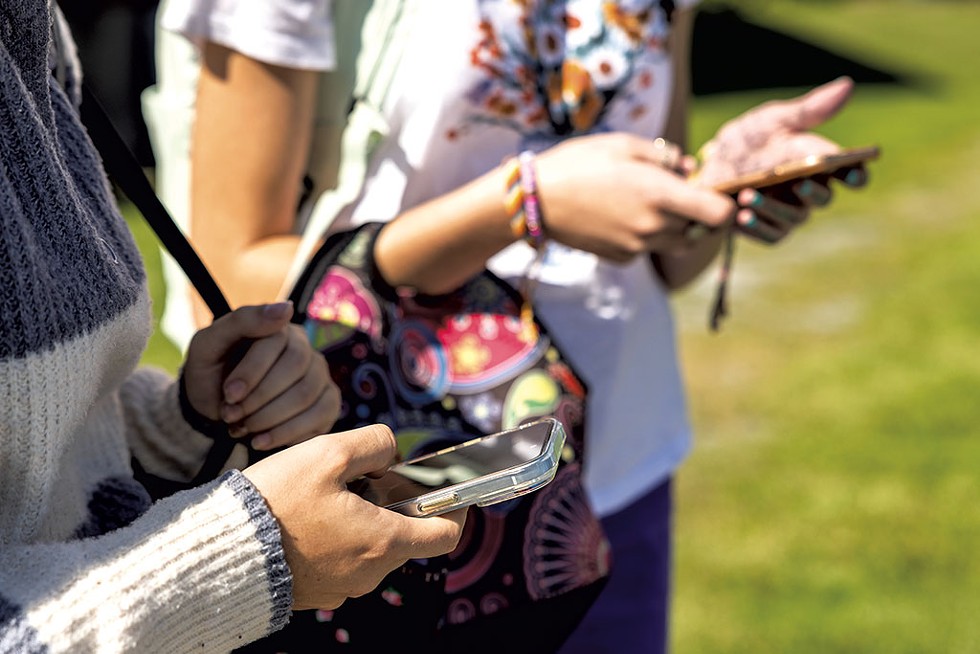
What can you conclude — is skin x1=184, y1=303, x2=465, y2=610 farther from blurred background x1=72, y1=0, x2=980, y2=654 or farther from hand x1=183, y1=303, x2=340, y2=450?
blurred background x1=72, y1=0, x2=980, y2=654

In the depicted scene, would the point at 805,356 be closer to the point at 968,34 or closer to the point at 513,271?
the point at 513,271

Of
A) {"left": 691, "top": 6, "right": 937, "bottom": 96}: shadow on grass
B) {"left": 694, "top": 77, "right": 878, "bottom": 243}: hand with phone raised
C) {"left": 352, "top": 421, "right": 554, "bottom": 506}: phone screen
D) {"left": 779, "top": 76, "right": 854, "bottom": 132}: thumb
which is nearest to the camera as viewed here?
{"left": 352, "top": 421, "right": 554, "bottom": 506}: phone screen

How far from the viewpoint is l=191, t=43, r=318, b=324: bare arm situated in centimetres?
120

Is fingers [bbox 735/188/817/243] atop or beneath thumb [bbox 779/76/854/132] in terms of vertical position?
beneath

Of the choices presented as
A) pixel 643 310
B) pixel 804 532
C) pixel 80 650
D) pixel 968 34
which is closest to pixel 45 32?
pixel 80 650

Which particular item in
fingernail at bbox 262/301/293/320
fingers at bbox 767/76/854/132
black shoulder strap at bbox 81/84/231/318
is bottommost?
fingers at bbox 767/76/854/132

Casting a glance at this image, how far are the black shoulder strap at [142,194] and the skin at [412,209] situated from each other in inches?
8.8

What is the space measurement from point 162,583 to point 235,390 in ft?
0.76

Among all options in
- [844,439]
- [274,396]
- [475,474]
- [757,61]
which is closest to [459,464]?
[475,474]

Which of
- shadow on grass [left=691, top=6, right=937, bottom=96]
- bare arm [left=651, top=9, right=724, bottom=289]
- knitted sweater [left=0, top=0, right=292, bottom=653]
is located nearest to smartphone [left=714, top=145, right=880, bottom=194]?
bare arm [left=651, top=9, right=724, bottom=289]

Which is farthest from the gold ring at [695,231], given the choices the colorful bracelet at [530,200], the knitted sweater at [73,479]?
the knitted sweater at [73,479]

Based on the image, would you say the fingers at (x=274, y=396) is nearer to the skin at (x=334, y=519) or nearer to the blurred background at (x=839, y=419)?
the skin at (x=334, y=519)

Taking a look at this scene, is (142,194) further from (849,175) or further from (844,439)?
(844,439)

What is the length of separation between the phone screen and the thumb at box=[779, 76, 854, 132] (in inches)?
26.1
